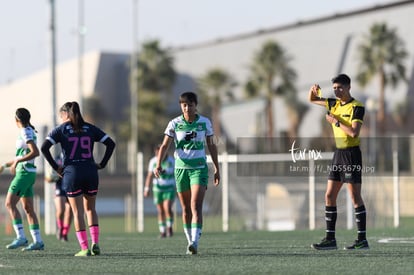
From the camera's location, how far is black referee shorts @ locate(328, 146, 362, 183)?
14633mm

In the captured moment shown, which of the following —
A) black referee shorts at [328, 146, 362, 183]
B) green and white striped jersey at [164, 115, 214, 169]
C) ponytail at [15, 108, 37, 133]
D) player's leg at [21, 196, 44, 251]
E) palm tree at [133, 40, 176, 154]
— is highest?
palm tree at [133, 40, 176, 154]

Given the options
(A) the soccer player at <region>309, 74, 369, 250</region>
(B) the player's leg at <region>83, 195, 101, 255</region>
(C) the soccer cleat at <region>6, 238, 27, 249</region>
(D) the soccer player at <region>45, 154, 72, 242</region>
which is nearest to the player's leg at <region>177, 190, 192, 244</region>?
(B) the player's leg at <region>83, 195, 101, 255</region>

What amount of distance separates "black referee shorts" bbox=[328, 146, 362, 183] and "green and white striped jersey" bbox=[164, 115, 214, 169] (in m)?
1.72

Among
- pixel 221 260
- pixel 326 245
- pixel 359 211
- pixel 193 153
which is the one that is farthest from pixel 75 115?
pixel 359 211

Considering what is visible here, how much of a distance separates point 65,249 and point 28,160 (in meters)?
1.72

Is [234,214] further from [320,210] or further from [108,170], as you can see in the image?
[108,170]

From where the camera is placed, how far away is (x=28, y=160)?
51.3 ft

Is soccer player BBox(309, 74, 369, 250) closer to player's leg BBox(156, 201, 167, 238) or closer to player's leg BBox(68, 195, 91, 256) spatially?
player's leg BBox(68, 195, 91, 256)

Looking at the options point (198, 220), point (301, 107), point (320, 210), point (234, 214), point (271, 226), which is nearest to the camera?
point (198, 220)

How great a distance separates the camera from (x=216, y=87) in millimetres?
92312

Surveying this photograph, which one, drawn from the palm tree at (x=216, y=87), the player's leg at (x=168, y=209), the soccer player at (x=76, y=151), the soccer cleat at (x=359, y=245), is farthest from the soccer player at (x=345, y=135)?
the palm tree at (x=216, y=87)

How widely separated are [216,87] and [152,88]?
6.33 meters

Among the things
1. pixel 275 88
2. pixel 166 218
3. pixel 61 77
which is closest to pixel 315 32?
pixel 275 88

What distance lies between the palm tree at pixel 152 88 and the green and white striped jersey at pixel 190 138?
6871 centimetres
